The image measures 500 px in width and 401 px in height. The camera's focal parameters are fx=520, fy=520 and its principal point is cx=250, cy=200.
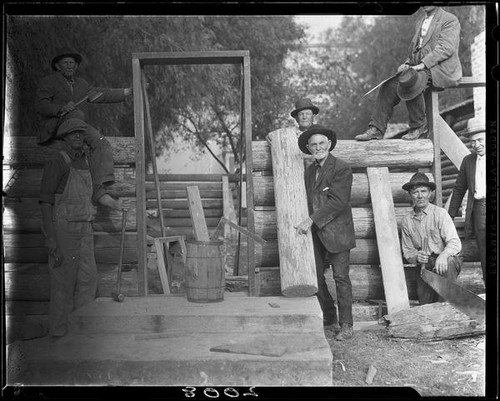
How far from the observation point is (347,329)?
5.08 meters

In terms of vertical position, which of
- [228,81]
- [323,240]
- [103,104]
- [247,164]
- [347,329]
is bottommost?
[347,329]

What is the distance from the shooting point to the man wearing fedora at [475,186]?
534cm

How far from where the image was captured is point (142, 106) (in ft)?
16.3

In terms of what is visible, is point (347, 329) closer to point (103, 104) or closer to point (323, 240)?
point (323, 240)

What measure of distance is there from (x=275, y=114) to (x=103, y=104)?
3.52m

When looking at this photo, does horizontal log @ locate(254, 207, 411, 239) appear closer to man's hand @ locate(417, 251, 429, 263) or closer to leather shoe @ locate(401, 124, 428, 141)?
man's hand @ locate(417, 251, 429, 263)

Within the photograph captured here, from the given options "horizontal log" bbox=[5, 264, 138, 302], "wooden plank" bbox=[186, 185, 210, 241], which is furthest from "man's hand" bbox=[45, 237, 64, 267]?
"wooden plank" bbox=[186, 185, 210, 241]

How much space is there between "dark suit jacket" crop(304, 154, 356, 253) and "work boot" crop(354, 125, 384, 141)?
32.1 inches

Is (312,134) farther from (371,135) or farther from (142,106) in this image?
(142,106)

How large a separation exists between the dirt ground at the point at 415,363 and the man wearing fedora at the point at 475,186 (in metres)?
1.14

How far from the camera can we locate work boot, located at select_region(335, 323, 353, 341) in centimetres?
505

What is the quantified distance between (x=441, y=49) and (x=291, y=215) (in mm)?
2331

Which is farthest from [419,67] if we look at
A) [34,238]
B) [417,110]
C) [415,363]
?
[34,238]
